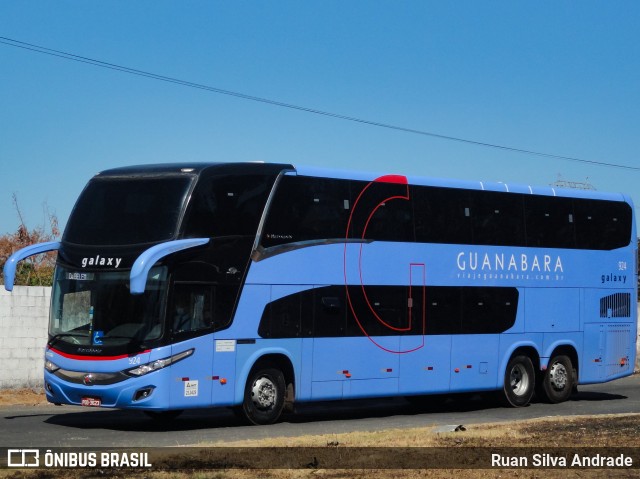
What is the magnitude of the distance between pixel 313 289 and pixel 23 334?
7.23 meters

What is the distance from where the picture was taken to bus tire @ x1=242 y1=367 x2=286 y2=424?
19.4 meters

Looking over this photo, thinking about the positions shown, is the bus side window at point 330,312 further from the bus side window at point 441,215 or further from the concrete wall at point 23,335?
the concrete wall at point 23,335

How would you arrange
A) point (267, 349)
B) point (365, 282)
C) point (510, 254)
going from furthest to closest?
point (510, 254) < point (365, 282) < point (267, 349)

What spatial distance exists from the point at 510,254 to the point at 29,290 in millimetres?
9822

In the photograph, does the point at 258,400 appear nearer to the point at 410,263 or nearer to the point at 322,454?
the point at 410,263

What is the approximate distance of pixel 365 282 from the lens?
20.9m

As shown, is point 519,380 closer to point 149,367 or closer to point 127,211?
point 149,367

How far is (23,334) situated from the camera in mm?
24125

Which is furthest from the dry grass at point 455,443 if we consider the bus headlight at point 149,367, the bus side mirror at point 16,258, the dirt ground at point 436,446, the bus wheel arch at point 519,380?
the bus side mirror at point 16,258

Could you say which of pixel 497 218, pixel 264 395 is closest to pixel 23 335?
pixel 264 395

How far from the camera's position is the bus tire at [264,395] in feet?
63.6

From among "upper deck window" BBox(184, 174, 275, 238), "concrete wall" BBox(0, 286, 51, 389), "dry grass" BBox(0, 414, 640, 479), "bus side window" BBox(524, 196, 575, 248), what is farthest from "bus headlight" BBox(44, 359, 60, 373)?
"bus side window" BBox(524, 196, 575, 248)

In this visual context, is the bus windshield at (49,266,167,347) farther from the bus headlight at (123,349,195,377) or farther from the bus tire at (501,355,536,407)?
the bus tire at (501,355,536,407)

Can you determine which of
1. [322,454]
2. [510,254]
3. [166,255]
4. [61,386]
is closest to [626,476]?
[322,454]
